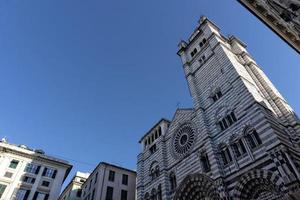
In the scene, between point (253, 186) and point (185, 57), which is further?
point (185, 57)

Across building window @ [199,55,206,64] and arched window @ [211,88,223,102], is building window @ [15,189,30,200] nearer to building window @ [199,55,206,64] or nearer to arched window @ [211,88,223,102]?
arched window @ [211,88,223,102]

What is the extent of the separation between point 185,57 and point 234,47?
743 centimetres

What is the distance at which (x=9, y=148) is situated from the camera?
3716 centimetres

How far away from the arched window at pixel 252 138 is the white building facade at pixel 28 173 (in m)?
30.4

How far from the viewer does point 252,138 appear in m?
18.4

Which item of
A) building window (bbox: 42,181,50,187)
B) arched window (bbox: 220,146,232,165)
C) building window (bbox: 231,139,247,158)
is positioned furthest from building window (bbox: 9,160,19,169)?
building window (bbox: 231,139,247,158)

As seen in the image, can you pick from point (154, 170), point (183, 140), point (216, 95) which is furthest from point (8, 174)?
point (216, 95)

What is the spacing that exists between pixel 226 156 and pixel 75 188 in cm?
3010

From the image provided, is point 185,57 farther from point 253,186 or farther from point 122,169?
point 253,186

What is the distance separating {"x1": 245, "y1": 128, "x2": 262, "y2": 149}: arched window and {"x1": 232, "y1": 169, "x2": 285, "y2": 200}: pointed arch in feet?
7.21

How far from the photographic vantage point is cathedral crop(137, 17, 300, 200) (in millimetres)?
16422

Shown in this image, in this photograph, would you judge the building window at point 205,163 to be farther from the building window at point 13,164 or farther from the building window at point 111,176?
the building window at point 13,164

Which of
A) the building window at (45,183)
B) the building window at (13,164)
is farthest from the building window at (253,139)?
the building window at (13,164)

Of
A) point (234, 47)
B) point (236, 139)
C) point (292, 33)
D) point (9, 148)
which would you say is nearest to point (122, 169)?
point (9, 148)
